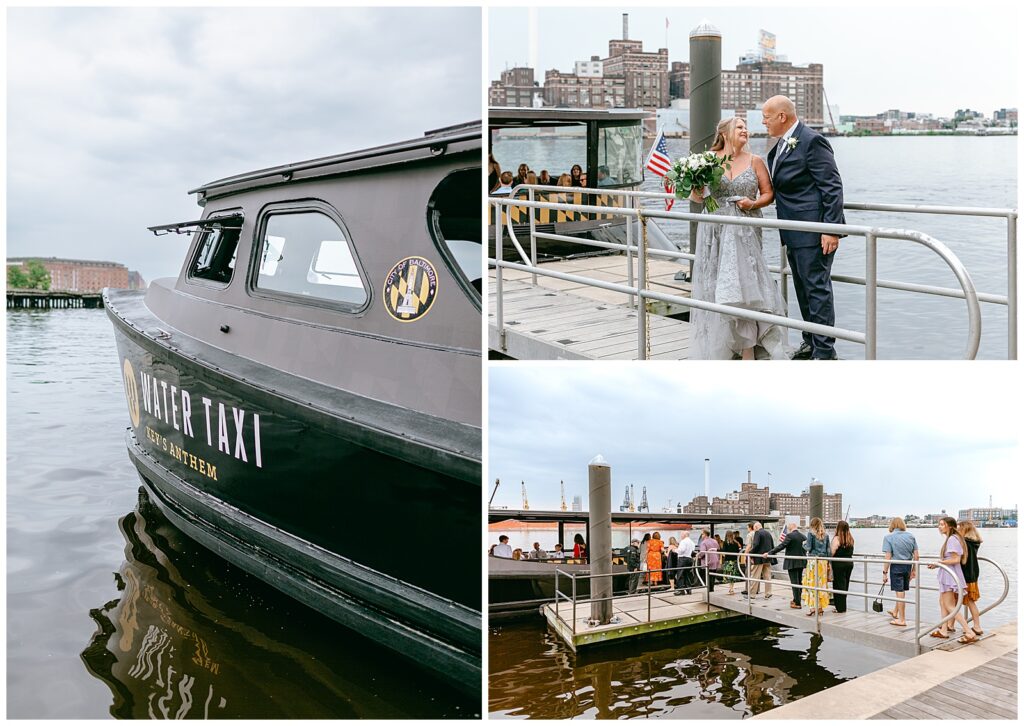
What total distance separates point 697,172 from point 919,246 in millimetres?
7953

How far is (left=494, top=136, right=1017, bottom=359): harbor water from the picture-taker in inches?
177

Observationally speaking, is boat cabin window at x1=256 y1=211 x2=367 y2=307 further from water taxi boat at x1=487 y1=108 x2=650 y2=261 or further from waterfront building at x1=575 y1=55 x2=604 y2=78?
water taxi boat at x1=487 y1=108 x2=650 y2=261

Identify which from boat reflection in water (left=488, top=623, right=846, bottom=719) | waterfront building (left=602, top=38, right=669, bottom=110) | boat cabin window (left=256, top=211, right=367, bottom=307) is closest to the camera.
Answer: boat cabin window (left=256, top=211, right=367, bottom=307)

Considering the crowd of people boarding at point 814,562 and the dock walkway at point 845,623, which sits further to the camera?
the dock walkway at point 845,623

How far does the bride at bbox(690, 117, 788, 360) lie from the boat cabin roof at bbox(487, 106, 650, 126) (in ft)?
18.1

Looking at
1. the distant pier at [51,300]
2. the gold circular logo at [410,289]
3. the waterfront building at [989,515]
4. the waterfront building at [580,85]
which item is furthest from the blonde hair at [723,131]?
the distant pier at [51,300]

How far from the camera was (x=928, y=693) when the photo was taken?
360 cm

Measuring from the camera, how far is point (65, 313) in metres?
7.78

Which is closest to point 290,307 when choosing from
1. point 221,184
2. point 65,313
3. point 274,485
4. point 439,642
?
point 274,485

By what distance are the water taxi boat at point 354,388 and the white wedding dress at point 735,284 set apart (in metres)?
1.00

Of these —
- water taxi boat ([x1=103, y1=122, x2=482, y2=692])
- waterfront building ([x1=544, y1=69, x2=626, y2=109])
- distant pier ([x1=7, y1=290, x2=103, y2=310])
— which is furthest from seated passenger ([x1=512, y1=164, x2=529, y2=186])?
water taxi boat ([x1=103, y1=122, x2=482, y2=692])

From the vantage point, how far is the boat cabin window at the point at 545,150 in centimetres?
934

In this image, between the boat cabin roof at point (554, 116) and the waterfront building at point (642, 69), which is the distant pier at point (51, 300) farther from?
the waterfront building at point (642, 69)

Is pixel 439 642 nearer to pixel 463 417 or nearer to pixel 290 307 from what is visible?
pixel 463 417
